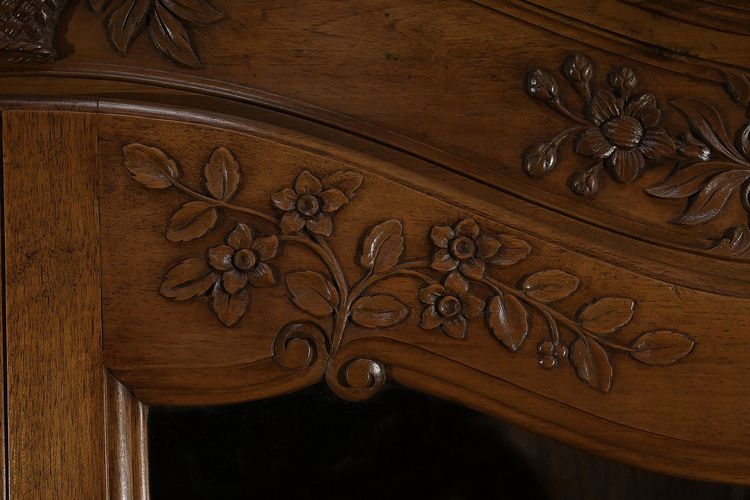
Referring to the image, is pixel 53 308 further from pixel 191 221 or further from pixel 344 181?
pixel 344 181

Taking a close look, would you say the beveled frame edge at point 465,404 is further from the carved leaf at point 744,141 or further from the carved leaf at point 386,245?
the carved leaf at point 744,141

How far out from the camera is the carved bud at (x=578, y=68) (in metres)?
0.72

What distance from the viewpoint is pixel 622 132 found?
0.72 meters

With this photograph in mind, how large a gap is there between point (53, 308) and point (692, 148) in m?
0.55

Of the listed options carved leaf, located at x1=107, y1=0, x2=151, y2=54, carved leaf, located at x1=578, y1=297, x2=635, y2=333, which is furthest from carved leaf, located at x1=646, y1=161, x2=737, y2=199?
carved leaf, located at x1=107, y1=0, x2=151, y2=54

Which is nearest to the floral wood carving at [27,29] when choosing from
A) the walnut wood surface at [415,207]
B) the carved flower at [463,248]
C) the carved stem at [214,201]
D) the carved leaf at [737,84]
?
the walnut wood surface at [415,207]

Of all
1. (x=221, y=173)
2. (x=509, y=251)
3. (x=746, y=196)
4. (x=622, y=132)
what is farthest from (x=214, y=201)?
(x=746, y=196)

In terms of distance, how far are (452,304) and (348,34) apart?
242 mm

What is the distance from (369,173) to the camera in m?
0.69

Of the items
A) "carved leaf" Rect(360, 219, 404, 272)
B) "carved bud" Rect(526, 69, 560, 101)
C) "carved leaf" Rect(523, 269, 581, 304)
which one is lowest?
"carved leaf" Rect(523, 269, 581, 304)

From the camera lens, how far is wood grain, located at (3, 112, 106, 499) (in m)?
0.67

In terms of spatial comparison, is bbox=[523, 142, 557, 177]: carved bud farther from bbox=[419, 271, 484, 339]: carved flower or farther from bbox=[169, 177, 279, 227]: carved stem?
bbox=[169, 177, 279, 227]: carved stem

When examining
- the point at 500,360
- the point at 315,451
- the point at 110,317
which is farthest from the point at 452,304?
the point at 110,317

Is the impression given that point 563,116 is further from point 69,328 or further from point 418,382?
point 69,328
